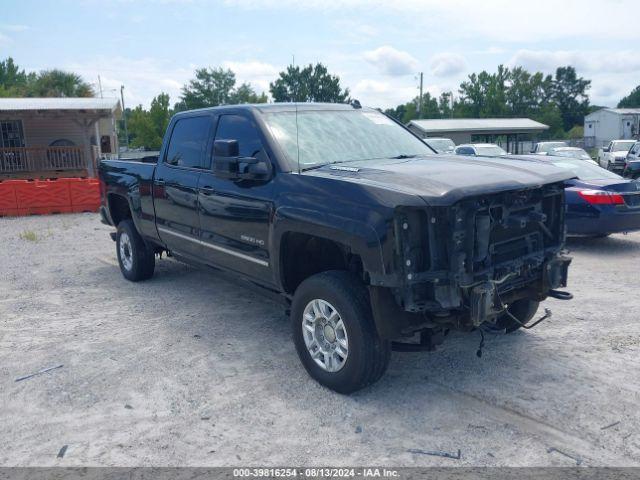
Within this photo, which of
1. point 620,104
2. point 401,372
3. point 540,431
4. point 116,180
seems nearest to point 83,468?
point 401,372

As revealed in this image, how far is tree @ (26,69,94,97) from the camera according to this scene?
45.2m

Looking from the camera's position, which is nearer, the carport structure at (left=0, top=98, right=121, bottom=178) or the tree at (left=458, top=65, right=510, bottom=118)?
the carport structure at (left=0, top=98, right=121, bottom=178)

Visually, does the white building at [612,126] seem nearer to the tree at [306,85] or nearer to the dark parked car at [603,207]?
the tree at [306,85]

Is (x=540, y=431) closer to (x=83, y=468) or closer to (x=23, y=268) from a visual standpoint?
(x=83, y=468)

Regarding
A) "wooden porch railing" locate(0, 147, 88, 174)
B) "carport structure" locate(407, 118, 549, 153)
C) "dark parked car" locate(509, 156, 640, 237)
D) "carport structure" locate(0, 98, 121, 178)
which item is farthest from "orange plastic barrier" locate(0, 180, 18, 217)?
"carport structure" locate(407, 118, 549, 153)

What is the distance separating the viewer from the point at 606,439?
3.44m

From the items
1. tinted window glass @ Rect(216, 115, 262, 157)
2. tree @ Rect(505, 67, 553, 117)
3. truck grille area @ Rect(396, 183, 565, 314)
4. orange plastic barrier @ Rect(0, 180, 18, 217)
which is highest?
tree @ Rect(505, 67, 553, 117)

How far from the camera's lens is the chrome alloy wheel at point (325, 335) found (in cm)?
402

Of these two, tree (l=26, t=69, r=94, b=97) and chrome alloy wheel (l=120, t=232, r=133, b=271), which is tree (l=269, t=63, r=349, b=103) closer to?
tree (l=26, t=69, r=94, b=97)

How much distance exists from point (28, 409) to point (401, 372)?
2664 mm

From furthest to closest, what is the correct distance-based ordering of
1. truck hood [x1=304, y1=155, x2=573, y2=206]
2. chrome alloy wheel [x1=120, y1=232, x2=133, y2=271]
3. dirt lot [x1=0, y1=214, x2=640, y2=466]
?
chrome alloy wheel [x1=120, y1=232, x2=133, y2=271] → truck hood [x1=304, y1=155, x2=573, y2=206] → dirt lot [x1=0, y1=214, x2=640, y2=466]

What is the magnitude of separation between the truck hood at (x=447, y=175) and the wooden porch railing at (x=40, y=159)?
63.4 feet

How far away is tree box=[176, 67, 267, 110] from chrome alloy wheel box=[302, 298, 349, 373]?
74.5 m

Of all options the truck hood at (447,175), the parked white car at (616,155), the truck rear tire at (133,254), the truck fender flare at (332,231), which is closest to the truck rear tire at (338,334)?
the truck fender flare at (332,231)
